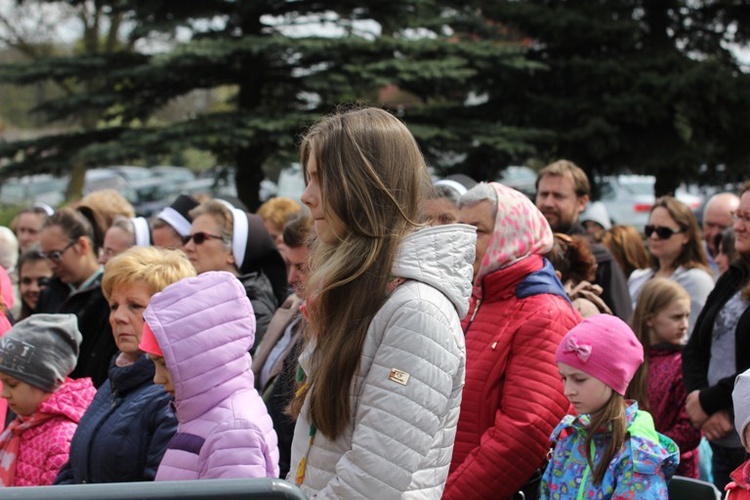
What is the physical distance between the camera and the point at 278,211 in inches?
308

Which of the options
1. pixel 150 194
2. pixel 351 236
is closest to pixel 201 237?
pixel 351 236

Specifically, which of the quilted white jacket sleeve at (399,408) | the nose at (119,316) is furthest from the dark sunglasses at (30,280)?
the quilted white jacket sleeve at (399,408)

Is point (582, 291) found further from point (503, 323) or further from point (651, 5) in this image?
point (651, 5)

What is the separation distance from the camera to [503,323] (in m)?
3.83

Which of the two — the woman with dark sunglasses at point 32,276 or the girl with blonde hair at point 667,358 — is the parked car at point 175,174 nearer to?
the woman with dark sunglasses at point 32,276

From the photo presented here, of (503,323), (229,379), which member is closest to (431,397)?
(229,379)

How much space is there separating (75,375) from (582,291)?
10.1 feet

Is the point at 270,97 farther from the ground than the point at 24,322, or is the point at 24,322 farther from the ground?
the point at 24,322

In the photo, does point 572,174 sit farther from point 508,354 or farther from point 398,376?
point 398,376

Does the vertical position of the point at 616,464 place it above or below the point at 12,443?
above

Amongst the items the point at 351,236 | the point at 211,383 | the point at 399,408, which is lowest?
the point at 211,383

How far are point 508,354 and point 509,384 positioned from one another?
0.13m

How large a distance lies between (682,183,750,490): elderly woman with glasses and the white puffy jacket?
258 cm

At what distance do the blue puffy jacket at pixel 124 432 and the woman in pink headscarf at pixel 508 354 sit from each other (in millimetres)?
1110
